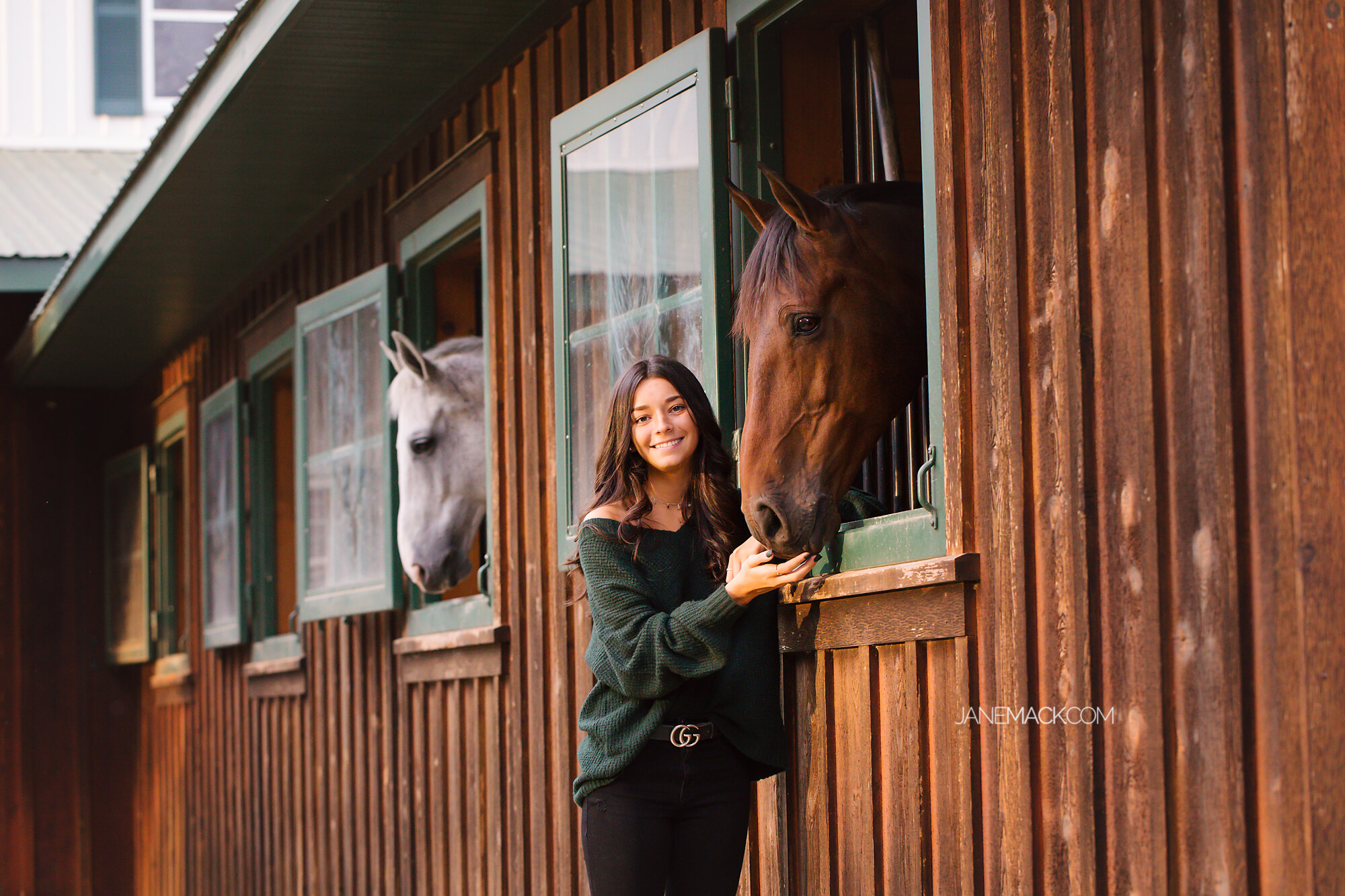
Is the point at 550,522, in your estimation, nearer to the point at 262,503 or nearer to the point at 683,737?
the point at 683,737

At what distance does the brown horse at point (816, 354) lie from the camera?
10.2 ft

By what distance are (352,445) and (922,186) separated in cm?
341

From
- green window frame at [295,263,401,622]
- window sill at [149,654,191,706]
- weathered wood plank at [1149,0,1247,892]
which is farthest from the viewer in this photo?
window sill at [149,654,191,706]

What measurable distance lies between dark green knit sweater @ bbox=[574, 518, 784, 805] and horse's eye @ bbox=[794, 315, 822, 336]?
44 centimetres

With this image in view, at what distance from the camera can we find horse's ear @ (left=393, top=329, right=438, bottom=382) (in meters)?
5.52

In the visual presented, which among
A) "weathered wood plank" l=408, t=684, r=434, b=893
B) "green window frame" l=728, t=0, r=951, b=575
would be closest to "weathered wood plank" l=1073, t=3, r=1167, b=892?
"green window frame" l=728, t=0, r=951, b=575

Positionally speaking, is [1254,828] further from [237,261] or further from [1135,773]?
[237,261]

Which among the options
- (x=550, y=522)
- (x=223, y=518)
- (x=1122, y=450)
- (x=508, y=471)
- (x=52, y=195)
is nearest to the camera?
(x=1122, y=450)

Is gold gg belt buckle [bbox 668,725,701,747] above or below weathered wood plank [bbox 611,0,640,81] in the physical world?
below

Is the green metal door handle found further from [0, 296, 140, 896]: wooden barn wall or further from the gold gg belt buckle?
[0, 296, 140, 896]: wooden barn wall

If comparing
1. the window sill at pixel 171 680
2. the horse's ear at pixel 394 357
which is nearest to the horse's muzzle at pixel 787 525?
the horse's ear at pixel 394 357

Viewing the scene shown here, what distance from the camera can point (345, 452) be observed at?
6.30 meters

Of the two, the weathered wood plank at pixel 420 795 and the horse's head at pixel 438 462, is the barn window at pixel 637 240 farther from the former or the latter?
the weathered wood plank at pixel 420 795
